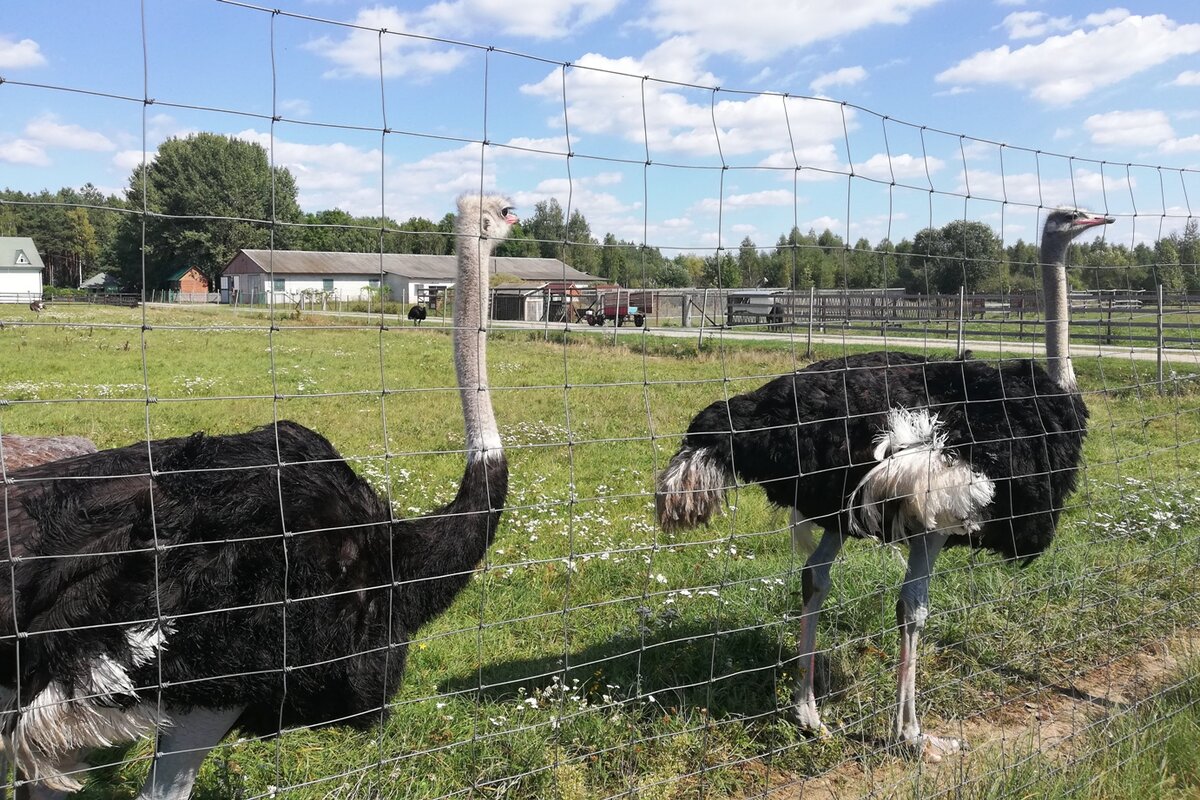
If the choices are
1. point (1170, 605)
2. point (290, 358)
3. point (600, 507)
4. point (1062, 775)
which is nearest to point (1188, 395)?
point (1170, 605)

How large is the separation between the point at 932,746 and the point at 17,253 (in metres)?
5.42

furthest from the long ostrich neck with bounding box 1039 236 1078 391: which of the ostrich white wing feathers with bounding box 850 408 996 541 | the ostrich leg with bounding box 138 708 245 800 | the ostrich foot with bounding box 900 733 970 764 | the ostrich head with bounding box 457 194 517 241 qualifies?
the ostrich leg with bounding box 138 708 245 800

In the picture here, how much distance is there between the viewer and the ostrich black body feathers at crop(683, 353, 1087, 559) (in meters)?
3.28

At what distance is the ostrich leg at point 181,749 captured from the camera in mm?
2305

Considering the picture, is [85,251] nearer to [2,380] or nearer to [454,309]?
[454,309]

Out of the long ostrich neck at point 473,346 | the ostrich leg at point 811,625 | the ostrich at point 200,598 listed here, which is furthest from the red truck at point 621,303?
the ostrich leg at point 811,625

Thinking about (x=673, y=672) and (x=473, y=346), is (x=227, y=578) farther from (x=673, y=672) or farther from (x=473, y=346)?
(x=673, y=672)

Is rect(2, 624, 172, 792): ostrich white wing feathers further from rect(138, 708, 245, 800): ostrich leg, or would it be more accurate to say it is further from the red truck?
the red truck

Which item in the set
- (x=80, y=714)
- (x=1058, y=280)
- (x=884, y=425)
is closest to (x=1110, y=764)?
(x=884, y=425)

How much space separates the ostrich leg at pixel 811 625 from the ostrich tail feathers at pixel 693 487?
53cm

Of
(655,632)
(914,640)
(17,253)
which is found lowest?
(655,632)

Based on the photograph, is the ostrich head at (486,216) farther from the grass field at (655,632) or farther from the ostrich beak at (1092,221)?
the ostrich beak at (1092,221)

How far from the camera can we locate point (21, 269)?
180 inches

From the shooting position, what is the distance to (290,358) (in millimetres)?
14070
